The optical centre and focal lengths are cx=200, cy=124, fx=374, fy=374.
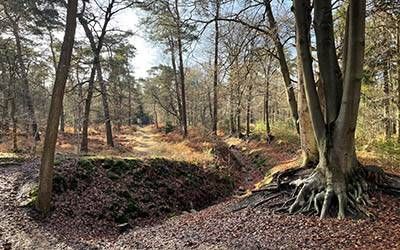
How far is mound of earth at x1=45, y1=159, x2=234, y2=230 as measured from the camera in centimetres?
976

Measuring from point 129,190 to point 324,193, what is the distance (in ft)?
19.7

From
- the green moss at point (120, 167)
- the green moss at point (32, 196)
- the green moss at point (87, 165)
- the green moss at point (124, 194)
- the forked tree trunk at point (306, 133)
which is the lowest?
the green moss at point (124, 194)

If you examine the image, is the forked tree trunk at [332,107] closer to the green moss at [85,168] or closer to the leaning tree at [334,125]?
the leaning tree at [334,125]

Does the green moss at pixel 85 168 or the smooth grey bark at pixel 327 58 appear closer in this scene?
the smooth grey bark at pixel 327 58

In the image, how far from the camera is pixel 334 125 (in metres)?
7.82

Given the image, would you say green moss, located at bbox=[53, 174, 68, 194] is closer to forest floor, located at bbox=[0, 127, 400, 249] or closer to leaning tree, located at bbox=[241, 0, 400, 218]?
forest floor, located at bbox=[0, 127, 400, 249]

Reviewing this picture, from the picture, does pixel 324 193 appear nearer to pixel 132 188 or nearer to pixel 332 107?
pixel 332 107

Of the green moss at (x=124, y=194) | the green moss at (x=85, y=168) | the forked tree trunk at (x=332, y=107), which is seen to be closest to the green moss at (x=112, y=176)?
the green moss at (x=85, y=168)

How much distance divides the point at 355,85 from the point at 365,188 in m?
2.14

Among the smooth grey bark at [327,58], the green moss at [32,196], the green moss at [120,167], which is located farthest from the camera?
the green moss at [120,167]

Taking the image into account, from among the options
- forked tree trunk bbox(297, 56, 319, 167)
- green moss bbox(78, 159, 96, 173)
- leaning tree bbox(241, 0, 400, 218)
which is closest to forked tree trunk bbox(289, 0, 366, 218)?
leaning tree bbox(241, 0, 400, 218)

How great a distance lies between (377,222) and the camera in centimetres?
654

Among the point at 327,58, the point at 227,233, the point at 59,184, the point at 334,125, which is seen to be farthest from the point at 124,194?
the point at 327,58

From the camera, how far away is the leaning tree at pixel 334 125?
721 centimetres
